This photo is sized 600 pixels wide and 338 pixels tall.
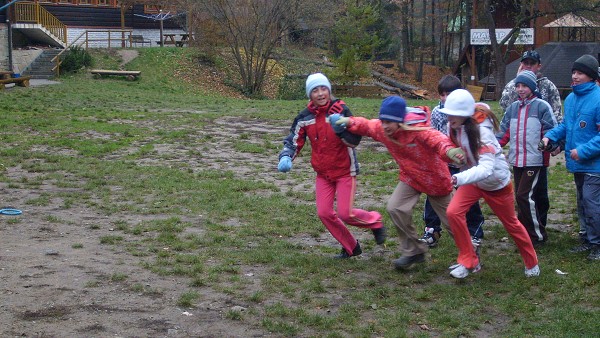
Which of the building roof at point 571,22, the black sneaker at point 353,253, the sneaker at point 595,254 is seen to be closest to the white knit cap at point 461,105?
the black sneaker at point 353,253

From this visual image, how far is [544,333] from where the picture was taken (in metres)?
5.59

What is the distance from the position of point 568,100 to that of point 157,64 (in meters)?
35.0

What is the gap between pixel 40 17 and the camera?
1645 inches

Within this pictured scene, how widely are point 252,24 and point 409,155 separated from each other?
101 ft

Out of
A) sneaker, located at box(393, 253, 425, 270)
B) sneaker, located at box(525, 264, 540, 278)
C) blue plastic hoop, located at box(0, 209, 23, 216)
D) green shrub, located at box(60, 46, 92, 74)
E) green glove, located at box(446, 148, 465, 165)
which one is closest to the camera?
green glove, located at box(446, 148, 465, 165)

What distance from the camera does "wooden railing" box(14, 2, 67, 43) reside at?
1598 inches

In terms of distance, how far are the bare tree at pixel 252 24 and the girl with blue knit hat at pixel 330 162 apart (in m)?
29.6

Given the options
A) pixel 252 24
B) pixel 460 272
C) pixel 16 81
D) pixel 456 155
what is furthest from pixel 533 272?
pixel 252 24

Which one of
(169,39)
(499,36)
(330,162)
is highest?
(169,39)

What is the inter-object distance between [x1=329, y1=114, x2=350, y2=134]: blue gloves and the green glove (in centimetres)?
109

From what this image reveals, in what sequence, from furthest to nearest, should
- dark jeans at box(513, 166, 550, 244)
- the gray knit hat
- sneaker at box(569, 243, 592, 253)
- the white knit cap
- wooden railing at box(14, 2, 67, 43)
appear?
wooden railing at box(14, 2, 67, 43) < dark jeans at box(513, 166, 550, 244) < sneaker at box(569, 243, 592, 253) < the gray knit hat < the white knit cap

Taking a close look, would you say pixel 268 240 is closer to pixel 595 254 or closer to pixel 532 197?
pixel 532 197

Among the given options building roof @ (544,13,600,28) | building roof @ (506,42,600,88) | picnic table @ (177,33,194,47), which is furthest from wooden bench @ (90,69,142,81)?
building roof @ (544,13,600,28)

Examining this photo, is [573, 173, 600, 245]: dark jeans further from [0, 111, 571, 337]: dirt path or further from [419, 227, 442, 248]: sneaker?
[0, 111, 571, 337]: dirt path
